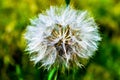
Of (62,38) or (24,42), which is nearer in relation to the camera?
(62,38)

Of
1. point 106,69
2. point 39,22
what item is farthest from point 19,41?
point 39,22

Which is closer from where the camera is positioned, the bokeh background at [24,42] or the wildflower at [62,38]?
the wildflower at [62,38]

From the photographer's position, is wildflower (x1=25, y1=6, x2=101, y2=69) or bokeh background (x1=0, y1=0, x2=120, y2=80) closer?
wildflower (x1=25, y1=6, x2=101, y2=69)

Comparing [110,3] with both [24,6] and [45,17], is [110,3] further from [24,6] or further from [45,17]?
[45,17]
